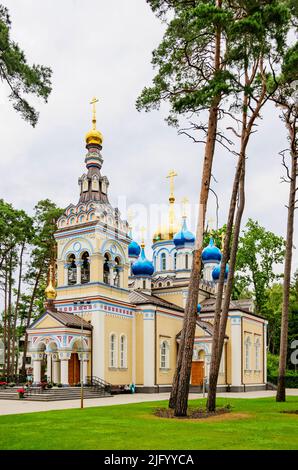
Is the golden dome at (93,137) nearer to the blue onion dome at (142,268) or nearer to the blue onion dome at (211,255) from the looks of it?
the blue onion dome at (142,268)

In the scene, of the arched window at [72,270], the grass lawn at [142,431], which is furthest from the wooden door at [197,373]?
the grass lawn at [142,431]

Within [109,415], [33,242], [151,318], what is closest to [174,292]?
[151,318]

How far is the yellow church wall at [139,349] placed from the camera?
28578 mm

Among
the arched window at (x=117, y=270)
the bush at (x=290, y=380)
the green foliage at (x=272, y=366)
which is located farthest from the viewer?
the green foliage at (x=272, y=366)

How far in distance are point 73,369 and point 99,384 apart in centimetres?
145

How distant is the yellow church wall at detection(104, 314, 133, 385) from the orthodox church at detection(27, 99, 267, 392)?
0.05m

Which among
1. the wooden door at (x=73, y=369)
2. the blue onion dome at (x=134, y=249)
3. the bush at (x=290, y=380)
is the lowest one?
the bush at (x=290, y=380)

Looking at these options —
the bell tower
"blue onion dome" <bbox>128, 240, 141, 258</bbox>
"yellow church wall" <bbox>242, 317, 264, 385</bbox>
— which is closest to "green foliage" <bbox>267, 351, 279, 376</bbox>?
"yellow church wall" <bbox>242, 317, 264, 385</bbox>

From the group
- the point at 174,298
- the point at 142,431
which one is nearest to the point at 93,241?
the point at 174,298

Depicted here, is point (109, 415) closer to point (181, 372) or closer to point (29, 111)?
point (181, 372)

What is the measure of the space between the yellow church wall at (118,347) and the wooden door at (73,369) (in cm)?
139

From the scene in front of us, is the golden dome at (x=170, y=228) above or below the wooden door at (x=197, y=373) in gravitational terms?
above

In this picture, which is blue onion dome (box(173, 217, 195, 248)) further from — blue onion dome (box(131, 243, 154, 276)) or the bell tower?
the bell tower
